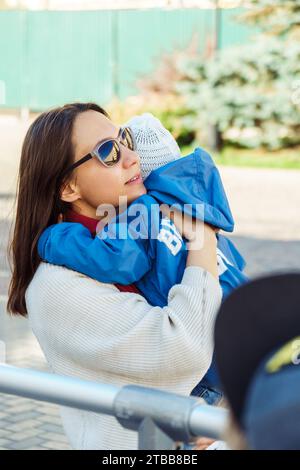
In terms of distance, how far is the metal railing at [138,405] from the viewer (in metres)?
1.36

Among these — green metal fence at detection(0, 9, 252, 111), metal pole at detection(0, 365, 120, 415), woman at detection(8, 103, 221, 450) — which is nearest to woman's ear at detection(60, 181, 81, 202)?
woman at detection(8, 103, 221, 450)

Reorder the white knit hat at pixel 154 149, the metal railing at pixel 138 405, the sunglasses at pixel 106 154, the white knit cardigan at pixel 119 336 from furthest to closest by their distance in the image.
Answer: the white knit hat at pixel 154 149 → the sunglasses at pixel 106 154 → the white knit cardigan at pixel 119 336 → the metal railing at pixel 138 405

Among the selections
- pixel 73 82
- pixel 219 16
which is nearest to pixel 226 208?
pixel 219 16

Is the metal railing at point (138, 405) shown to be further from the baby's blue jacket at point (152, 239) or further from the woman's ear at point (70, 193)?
the woman's ear at point (70, 193)

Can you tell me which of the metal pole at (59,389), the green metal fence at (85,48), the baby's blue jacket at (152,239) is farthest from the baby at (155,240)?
the green metal fence at (85,48)

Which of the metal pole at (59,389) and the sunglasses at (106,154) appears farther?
the sunglasses at (106,154)

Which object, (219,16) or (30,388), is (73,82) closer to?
(219,16)

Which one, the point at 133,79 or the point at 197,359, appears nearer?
the point at 197,359

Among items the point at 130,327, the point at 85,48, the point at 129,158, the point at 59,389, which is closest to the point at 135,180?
the point at 129,158

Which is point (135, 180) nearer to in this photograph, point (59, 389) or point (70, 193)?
point (70, 193)

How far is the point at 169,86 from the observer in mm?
19953
